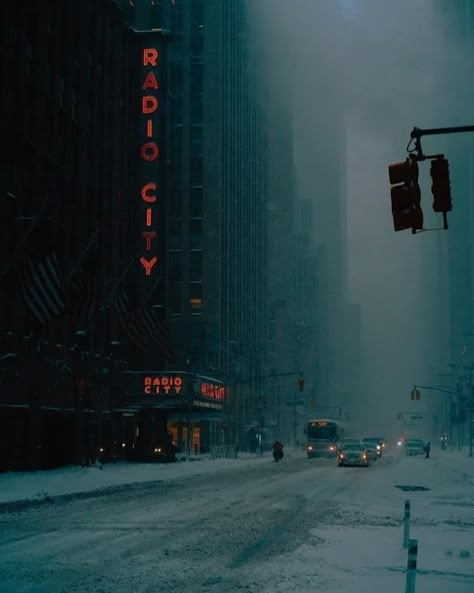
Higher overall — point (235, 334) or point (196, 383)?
point (235, 334)

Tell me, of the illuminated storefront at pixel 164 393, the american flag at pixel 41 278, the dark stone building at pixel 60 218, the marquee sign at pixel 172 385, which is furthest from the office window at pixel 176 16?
the american flag at pixel 41 278

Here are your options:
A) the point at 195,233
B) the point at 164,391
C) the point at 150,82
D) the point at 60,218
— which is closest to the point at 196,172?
the point at 195,233

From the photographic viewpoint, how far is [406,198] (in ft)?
53.3

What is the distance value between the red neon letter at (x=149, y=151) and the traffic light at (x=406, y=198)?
48.5 meters

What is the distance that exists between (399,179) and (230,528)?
29.0 feet

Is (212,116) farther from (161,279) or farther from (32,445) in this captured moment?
(32,445)

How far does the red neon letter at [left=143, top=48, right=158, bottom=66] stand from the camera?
63531 millimetres

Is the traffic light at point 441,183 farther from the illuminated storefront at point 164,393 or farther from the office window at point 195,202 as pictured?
the office window at point 195,202

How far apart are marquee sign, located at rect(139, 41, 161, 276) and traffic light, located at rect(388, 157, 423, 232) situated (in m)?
46.9

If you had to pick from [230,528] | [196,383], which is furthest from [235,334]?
[230,528]

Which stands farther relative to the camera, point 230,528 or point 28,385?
point 28,385

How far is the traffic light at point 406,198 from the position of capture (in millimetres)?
16266

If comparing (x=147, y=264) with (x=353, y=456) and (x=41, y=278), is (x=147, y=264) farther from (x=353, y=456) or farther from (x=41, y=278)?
(x=41, y=278)

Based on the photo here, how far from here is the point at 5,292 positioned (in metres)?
42.3
